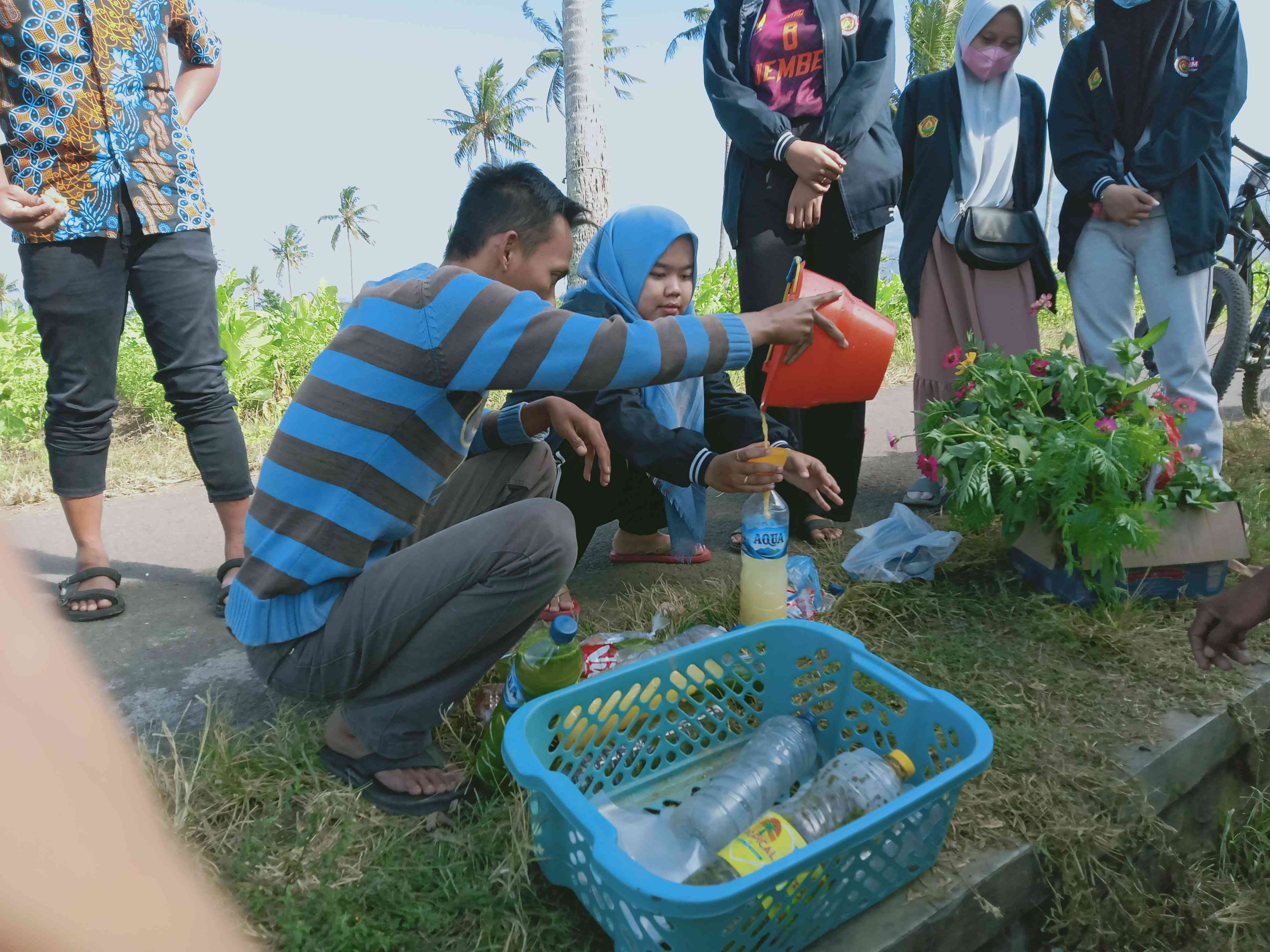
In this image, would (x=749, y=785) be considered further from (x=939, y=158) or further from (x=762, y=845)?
(x=939, y=158)

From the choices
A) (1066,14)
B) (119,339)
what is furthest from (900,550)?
(1066,14)

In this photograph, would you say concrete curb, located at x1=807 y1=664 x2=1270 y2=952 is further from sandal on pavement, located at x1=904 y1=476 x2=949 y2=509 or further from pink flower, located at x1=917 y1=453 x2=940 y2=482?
sandal on pavement, located at x1=904 y1=476 x2=949 y2=509

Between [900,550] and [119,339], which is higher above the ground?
[119,339]

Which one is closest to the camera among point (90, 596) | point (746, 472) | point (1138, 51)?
point (746, 472)

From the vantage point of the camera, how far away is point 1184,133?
284cm

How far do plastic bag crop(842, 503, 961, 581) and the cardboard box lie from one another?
0.86 feet

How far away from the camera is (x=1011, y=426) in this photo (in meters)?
2.55

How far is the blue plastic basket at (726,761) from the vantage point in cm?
121

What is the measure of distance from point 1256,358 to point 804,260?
3.02 metres

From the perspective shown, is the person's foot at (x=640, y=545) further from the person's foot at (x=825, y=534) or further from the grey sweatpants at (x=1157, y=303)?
the grey sweatpants at (x=1157, y=303)

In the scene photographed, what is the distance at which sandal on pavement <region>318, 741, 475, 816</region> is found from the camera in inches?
66.6

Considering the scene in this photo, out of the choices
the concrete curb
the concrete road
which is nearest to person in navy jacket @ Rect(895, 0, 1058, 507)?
the concrete road

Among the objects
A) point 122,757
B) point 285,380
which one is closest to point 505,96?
point 285,380

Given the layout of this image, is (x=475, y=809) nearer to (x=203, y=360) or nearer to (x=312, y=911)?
(x=312, y=911)
